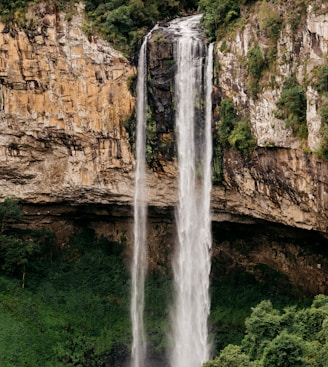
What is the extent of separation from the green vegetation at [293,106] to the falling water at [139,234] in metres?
5.10

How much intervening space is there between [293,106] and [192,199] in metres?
5.42

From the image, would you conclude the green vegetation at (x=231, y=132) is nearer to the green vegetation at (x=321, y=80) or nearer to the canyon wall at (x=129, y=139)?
the canyon wall at (x=129, y=139)


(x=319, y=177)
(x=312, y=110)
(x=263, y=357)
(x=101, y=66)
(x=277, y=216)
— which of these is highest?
(x=101, y=66)

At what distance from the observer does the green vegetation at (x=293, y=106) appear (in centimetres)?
1898

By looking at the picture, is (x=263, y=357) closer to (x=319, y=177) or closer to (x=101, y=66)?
(x=319, y=177)

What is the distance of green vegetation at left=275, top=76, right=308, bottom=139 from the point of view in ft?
62.3

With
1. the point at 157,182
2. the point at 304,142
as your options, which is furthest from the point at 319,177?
the point at 157,182

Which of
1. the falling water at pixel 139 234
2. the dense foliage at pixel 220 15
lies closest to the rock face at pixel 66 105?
the falling water at pixel 139 234

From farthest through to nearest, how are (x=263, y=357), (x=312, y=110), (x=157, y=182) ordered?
1. (x=157, y=182)
2. (x=312, y=110)
3. (x=263, y=357)

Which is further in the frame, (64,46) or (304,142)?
(64,46)

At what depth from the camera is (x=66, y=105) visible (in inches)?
915

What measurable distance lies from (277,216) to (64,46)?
8.82 meters

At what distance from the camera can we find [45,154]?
2445cm

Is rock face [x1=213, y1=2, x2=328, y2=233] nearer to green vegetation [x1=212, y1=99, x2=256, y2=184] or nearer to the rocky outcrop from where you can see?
the rocky outcrop
